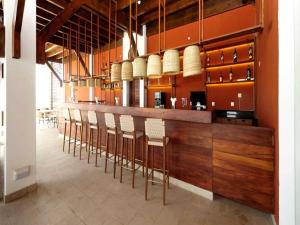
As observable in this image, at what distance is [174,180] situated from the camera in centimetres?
316

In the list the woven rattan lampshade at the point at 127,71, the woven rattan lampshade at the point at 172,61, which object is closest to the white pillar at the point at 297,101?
the woven rattan lampshade at the point at 172,61

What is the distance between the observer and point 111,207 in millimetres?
2490

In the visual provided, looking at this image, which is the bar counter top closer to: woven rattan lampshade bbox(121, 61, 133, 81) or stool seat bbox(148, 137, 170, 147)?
stool seat bbox(148, 137, 170, 147)

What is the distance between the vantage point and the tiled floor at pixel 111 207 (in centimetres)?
221

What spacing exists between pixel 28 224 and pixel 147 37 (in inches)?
232

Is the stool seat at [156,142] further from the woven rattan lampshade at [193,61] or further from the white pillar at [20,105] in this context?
the white pillar at [20,105]

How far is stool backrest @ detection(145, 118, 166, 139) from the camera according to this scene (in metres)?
2.66

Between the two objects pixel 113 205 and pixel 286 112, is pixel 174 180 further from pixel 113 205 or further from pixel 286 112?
pixel 286 112

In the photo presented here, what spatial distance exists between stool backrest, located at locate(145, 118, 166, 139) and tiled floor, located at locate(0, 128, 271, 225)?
947 mm

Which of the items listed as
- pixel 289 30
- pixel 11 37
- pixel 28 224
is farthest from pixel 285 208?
pixel 11 37

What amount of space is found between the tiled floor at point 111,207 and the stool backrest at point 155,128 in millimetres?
947

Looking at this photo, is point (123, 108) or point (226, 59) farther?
point (226, 59)

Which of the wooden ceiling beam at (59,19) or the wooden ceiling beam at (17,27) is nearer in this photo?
the wooden ceiling beam at (17,27)

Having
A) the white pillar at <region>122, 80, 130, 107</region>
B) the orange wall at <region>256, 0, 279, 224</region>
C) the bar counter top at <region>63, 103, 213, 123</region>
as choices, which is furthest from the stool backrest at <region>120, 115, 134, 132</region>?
the white pillar at <region>122, 80, 130, 107</region>
